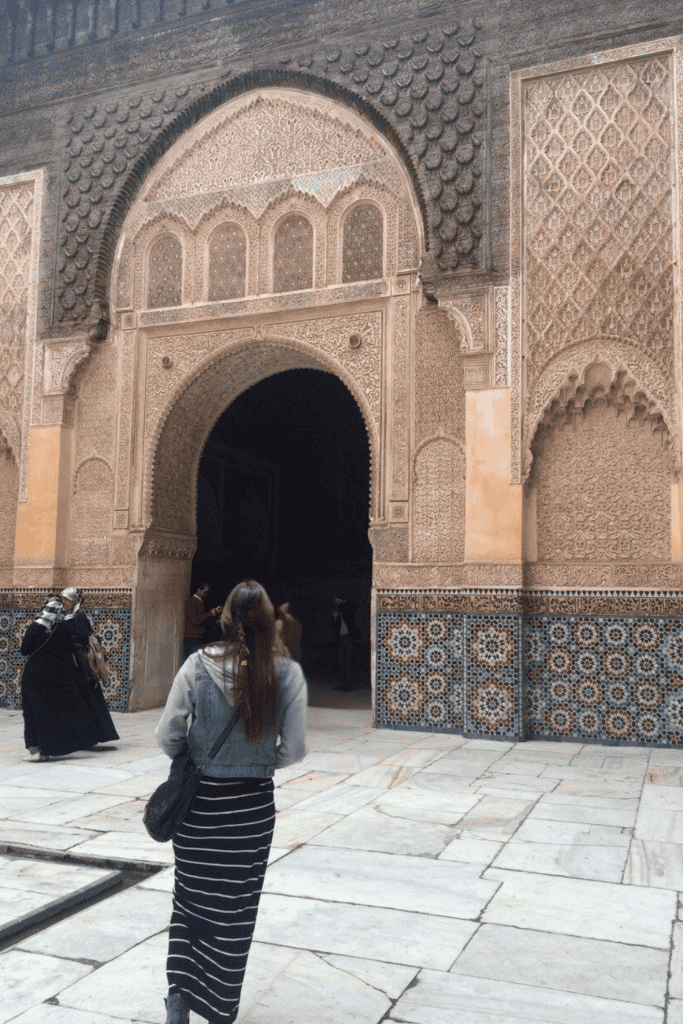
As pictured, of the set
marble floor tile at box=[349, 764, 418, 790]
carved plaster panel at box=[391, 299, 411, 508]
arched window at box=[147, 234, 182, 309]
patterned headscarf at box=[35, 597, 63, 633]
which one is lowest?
marble floor tile at box=[349, 764, 418, 790]

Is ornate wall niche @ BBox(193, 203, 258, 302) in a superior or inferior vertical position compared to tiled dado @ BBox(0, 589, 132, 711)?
superior

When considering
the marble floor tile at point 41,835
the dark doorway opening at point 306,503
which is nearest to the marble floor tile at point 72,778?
the marble floor tile at point 41,835

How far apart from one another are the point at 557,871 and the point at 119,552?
4844 millimetres

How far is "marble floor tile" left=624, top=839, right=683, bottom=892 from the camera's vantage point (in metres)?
2.92

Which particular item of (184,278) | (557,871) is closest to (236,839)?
(557,871)

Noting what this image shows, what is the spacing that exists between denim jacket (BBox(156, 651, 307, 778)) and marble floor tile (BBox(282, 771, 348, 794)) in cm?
242

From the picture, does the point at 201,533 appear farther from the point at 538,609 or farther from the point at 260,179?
the point at 538,609

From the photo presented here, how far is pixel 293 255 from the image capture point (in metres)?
6.91

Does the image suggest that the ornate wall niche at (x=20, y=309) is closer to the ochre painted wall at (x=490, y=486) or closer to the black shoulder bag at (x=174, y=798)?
the ochre painted wall at (x=490, y=486)

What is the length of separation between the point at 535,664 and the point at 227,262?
12.6ft

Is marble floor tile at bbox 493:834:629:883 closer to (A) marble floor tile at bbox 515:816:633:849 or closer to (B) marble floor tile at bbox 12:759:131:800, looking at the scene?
(A) marble floor tile at bbox 515:816:633:849

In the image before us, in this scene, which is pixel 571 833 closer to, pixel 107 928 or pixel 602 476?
pixel 107 928

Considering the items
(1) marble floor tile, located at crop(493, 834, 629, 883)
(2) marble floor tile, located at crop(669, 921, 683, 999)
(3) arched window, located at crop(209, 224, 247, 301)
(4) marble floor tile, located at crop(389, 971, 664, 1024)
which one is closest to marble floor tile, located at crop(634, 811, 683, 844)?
(1) marble floor tile, located at crop(493, 834, 629, 883)

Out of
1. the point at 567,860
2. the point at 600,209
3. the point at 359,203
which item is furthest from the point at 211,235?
the point at 567,860
